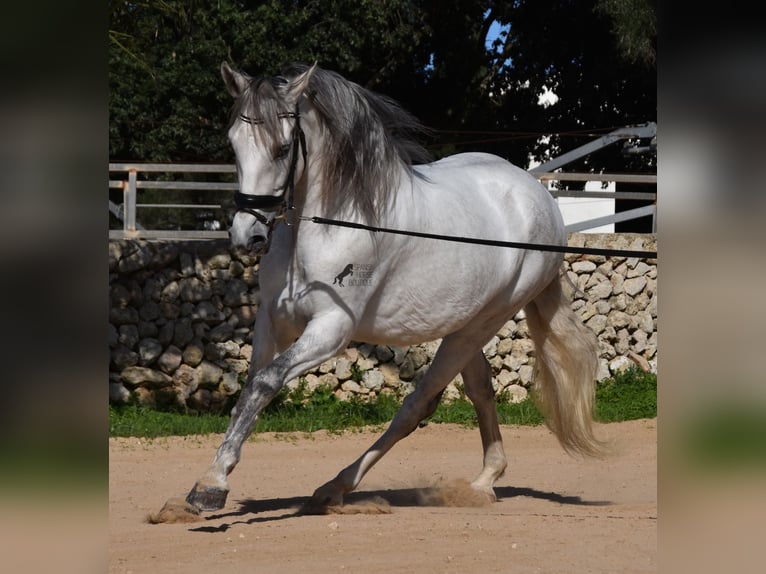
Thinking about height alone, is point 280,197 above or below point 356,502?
above

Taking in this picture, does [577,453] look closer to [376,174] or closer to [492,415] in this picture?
[492,415]

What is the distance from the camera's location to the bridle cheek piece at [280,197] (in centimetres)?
468

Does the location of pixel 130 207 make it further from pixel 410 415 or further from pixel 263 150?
pixel 263 150

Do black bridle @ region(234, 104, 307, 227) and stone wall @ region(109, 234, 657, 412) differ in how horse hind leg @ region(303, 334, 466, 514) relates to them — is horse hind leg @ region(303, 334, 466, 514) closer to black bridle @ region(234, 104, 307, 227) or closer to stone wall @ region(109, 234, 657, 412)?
black bridle @ region(234, 104, 307, 227)

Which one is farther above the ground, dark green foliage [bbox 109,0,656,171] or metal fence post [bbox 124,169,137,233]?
dark green foliage [bbox 109,0,656,171]

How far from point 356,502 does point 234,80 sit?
93.7 inches

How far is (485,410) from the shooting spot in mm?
6473

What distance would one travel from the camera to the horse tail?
6.55 metres

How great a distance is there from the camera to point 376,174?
5324 mm

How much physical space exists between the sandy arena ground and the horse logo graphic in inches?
46.1

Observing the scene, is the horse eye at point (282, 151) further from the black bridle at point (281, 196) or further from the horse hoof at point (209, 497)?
the horse hoof at point (209, 497)
